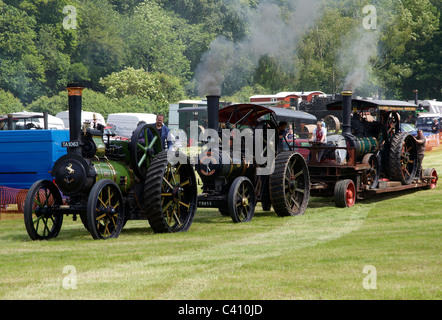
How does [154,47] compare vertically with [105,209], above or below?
above

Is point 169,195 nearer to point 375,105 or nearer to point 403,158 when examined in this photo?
point 375,105

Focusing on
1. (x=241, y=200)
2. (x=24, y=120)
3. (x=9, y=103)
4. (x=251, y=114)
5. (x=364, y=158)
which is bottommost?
(x=241, y=200)

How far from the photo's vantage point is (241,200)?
10531 millimetres

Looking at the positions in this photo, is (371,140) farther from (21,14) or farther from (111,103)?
(21,14)

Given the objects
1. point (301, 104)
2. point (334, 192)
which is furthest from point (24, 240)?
point (301, 104)

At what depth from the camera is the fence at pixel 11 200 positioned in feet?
40.7

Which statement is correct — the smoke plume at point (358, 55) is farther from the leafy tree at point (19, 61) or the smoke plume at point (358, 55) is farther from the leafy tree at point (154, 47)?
the leafy tree at point (19, 61)

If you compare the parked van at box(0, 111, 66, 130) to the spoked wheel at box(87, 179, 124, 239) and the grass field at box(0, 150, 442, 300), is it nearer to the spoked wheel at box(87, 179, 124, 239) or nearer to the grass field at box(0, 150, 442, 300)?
the grass field at box(0, 150, 442, 300)

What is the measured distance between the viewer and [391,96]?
52.2 metres

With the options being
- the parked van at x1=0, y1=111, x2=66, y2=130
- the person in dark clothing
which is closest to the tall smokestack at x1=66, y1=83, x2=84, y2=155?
the person in dark clothing

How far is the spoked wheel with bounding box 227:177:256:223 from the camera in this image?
33.5ft

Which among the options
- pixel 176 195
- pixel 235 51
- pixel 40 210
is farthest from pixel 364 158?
pixel 235 51

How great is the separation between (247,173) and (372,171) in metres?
3.55

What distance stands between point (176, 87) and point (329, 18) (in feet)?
36.5
